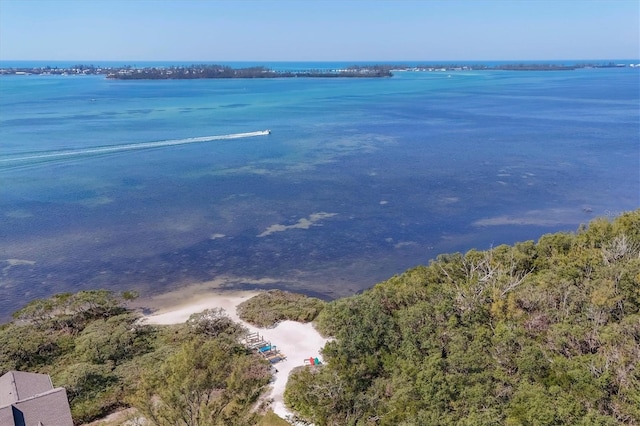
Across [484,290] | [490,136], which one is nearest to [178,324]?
[484,290]

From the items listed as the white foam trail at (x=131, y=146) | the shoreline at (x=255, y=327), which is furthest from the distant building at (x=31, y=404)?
the white foam trail at (x=131, y=146)

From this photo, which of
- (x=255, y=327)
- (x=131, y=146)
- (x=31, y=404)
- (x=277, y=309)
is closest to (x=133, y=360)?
(x=31, y=404)

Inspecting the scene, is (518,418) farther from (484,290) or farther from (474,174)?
(474,174)

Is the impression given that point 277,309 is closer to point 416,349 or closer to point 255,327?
point 255,327

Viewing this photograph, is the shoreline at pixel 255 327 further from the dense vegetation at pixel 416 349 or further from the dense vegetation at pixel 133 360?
the dense vegetation at pixel 133 360

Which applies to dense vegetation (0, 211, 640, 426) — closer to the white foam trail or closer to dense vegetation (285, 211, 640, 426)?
dense vegetation (285, 211, 640, 426)
